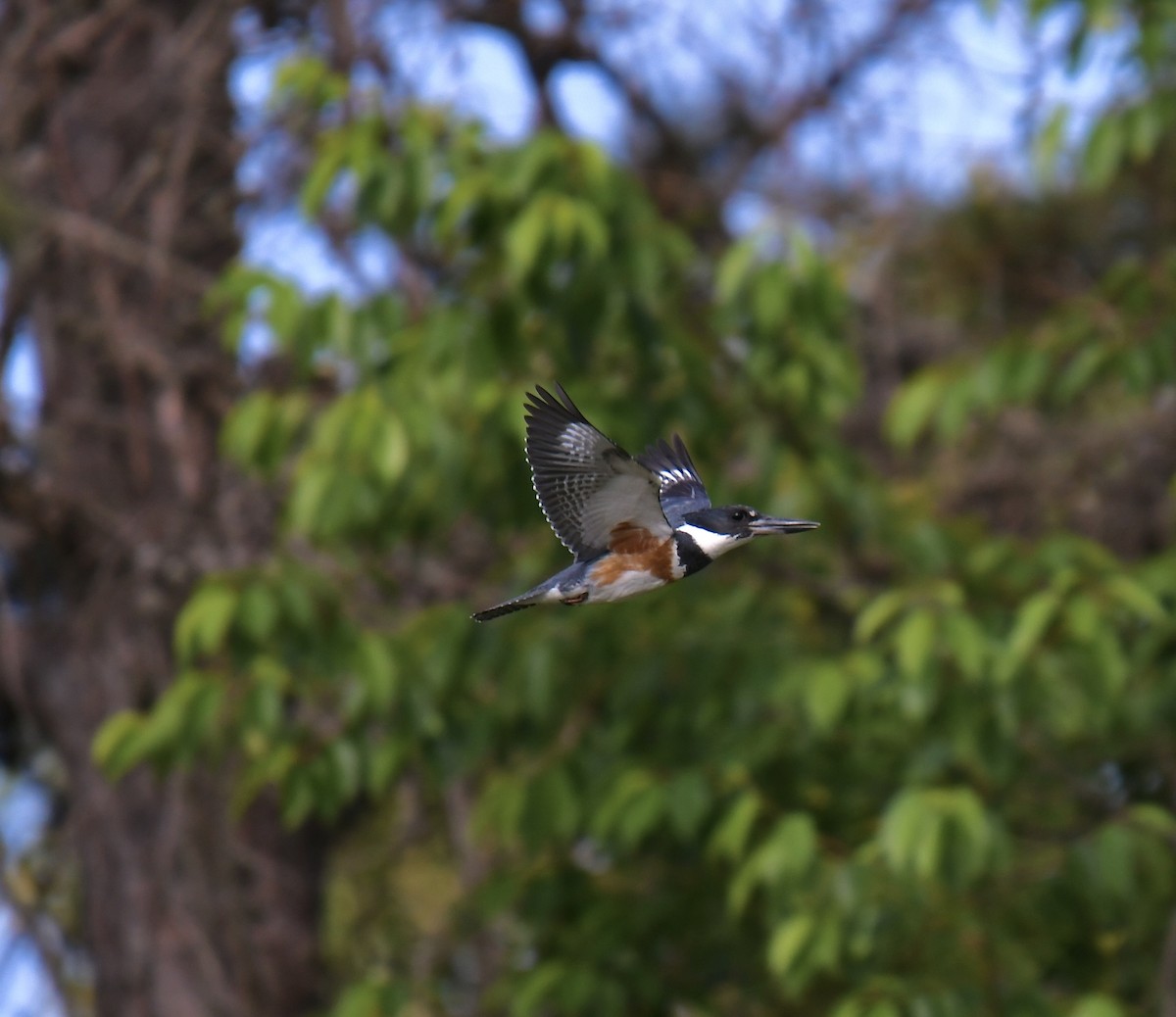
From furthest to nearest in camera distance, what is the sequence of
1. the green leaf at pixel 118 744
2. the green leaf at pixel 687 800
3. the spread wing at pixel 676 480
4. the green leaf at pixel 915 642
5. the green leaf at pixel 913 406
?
the green leaf at pixel 913 406 → the green leaf at pixel 118 744 → the green leaf at pixel 687 800 → the green leaf at pixel 915 642 → the spread wing at pixel 676 480

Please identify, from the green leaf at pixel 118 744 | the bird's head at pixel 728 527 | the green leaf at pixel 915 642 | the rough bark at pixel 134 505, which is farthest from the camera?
the rough bark at pixel 134 505

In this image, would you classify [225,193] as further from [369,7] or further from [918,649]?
[918,649]

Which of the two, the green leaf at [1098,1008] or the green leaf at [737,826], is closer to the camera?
the green leaf at [1098,1008]

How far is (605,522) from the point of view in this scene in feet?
8.71

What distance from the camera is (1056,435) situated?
618cm

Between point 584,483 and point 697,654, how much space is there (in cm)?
179

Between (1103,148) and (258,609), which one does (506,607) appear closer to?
(258,609)

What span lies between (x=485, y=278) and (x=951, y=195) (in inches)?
102

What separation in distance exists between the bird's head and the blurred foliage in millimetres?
1095

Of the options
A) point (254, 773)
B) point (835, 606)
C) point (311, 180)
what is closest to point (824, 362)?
point (835, 606)

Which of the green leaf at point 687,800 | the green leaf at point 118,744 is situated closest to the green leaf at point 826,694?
the green leaf at point 687,800

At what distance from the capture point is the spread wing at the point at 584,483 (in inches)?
99.7

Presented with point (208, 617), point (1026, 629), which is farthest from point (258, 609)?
point (1026, 629)

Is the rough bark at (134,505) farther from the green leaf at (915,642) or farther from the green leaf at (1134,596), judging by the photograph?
the green leaf at (1134,596)
